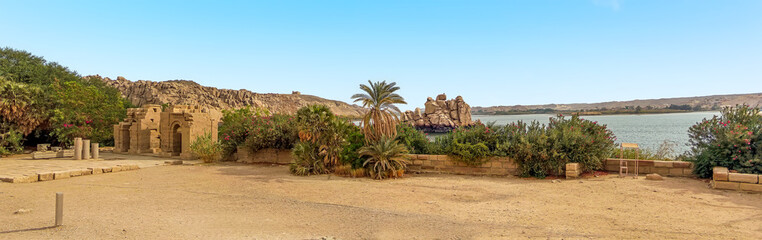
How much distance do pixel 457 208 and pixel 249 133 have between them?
9.75 metres

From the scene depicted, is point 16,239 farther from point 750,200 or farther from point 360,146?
point 750,200

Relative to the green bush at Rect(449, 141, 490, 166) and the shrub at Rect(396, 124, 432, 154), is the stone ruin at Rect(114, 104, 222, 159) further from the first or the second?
the green bush at Rect(449, 141, 490, 166)

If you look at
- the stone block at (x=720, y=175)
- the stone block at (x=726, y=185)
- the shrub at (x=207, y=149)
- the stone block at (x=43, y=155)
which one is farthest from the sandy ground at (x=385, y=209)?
the stone block at (x=43, y=155)

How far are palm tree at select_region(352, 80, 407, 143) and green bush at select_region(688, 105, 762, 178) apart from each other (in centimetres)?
761

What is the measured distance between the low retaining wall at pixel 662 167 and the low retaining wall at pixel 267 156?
33.9 feet

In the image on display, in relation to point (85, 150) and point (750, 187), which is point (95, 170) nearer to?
point (85, 150)

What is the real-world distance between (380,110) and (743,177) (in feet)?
27.0

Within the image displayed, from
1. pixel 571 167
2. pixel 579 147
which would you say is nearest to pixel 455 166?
pixel 571 167

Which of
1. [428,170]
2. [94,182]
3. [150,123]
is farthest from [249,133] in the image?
[150,123]

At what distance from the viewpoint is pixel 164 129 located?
18562 millimetres

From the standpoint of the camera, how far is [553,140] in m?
10.4

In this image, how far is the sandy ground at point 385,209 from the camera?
18.5 ft

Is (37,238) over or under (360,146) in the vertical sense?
under

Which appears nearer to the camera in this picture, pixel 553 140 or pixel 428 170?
pixel 553 140
